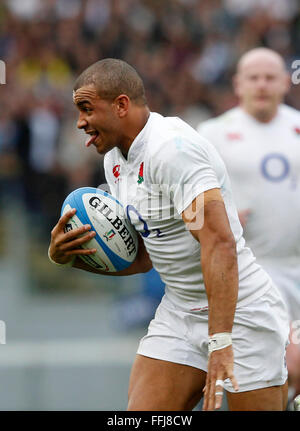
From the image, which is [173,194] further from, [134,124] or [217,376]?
[217,376]

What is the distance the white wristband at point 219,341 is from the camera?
148 inches

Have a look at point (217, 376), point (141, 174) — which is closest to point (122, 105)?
point (141, 174)

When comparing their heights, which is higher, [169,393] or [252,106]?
[252,106]

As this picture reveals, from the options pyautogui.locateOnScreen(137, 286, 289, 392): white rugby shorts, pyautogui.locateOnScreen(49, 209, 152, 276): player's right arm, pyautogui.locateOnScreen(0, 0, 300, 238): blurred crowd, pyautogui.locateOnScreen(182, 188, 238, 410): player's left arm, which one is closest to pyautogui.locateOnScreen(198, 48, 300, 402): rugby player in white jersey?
pyautogui.locateOnScreen(137, 286, 289, 392): white rugby shorts

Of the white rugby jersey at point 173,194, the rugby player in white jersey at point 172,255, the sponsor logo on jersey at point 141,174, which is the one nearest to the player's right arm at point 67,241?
the rugby player in white jersey at point 172,255

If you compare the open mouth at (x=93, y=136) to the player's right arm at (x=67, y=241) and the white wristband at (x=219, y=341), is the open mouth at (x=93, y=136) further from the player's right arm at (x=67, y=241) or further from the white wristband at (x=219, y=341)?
the white wristband at (x=219, y=341)

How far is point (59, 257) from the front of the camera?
4480 mm

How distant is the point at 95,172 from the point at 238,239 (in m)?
5.84

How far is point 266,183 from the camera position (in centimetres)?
646

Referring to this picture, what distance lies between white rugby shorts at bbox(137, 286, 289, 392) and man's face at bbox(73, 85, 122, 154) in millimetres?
942

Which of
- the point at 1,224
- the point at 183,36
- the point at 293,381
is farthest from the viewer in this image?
the point at 183,36
